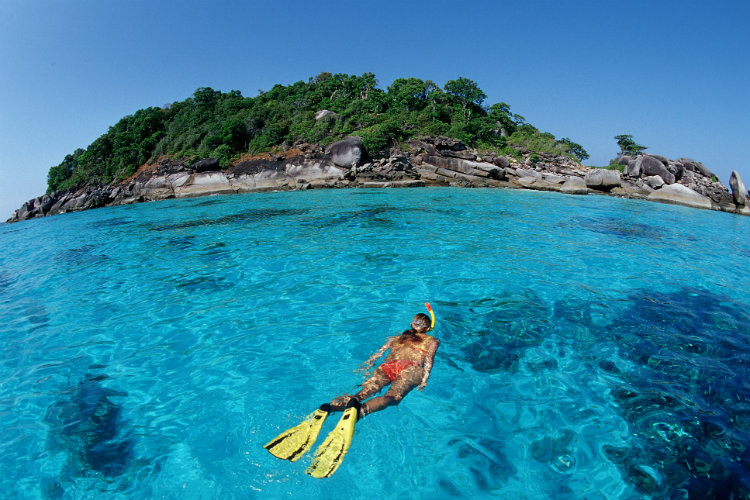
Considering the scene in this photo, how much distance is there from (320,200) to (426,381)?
61.7ft

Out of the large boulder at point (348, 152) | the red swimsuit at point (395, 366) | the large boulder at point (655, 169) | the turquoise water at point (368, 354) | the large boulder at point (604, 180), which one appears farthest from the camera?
the large boulder at point (348, 152)

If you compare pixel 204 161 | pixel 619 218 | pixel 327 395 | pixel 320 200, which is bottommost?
pixel 327 395

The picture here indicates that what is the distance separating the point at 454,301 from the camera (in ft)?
20.0

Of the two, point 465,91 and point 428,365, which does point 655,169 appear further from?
point 428,365

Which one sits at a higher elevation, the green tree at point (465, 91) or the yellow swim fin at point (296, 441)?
the green tree at point (465, 91)

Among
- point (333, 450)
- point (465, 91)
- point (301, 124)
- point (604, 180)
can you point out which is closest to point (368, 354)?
point (333, 450)

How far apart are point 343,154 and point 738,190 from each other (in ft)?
96.4

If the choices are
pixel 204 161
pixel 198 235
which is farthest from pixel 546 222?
pixel 204 161

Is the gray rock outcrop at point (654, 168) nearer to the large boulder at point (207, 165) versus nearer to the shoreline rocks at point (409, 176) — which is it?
the shoreline rocks at point (409, 176)

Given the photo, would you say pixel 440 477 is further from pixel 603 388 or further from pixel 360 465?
pixel 603 388

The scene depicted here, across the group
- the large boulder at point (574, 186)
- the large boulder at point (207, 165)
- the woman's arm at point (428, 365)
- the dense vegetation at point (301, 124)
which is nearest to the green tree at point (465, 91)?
the dense vegetation at point (301, 124)

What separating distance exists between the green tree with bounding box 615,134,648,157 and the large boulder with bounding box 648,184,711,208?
1316 centimetres

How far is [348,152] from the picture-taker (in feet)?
99.2

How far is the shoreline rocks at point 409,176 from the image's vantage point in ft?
84.8
